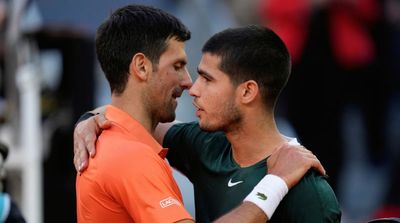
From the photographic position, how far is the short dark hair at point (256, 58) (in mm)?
3914

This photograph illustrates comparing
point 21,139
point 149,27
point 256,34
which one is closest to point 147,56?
point 149,27

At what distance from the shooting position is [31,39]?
7871mm

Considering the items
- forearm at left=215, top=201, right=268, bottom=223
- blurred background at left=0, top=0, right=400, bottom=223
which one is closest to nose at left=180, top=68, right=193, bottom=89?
forearm at left=215, top=201, right=268, bottom=223

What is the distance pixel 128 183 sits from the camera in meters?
3.68

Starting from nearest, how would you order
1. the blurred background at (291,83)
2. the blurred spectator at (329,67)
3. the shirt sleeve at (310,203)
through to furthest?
1. the shirt sleeve at (310,203)
2. the blurred background at (291,83)
3. the blurred spectator at (329,67)

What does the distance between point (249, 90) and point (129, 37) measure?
474mm

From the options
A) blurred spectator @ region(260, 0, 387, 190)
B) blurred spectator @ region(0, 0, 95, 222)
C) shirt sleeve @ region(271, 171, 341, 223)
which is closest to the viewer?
shirt sleeve @ region(271, 171, 341, 223)

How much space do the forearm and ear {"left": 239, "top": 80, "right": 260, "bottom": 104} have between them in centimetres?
42

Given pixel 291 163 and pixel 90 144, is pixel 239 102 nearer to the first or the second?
pixel 291 163

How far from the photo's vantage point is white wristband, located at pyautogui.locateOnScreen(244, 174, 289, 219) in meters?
3.66

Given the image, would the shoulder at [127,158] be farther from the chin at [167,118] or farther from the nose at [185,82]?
the nose at [185,82]

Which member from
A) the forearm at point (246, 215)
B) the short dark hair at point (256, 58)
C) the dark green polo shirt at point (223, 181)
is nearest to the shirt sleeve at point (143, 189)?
the forearm at point (246, 215)

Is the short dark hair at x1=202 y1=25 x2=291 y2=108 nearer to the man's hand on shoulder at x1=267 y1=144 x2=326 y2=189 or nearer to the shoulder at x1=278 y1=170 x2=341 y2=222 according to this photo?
the man's hand on shoulder at x1=267 y1=144 x2=326 y2=189

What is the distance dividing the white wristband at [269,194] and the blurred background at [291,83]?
13.4 ft
